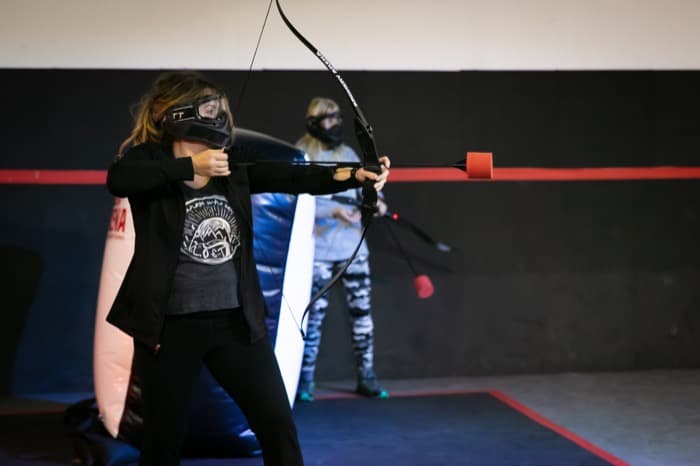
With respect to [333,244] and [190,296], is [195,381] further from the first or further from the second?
[333,244]

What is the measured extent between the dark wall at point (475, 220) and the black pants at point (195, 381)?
2.88m

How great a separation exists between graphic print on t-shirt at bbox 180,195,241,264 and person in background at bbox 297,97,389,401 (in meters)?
2.13

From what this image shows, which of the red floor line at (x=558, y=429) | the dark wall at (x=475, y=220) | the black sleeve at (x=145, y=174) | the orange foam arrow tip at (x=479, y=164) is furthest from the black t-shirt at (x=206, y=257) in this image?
the dark wall at (x=475, y=220)

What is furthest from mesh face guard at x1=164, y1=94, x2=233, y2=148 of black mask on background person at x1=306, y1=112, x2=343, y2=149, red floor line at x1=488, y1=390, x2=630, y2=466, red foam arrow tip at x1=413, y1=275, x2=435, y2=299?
red foam arrow tip at x1=413, y1=275, x2=435, y2=299

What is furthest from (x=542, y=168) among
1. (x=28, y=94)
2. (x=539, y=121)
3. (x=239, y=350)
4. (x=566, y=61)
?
(x=239, y=350)

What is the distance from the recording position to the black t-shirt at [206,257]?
2168 mm

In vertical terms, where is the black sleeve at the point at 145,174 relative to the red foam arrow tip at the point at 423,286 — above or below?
above

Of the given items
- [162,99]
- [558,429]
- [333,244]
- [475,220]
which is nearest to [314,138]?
[333,244]

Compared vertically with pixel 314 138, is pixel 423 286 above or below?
below

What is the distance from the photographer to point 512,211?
5.23m

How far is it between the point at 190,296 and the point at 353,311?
2.46m

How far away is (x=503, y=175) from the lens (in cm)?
522

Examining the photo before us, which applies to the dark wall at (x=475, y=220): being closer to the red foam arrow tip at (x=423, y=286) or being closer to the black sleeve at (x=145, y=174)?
the red foam arrow tip at (x=423, y=286)

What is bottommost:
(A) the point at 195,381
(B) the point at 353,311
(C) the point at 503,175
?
(A) the point at 195,381
